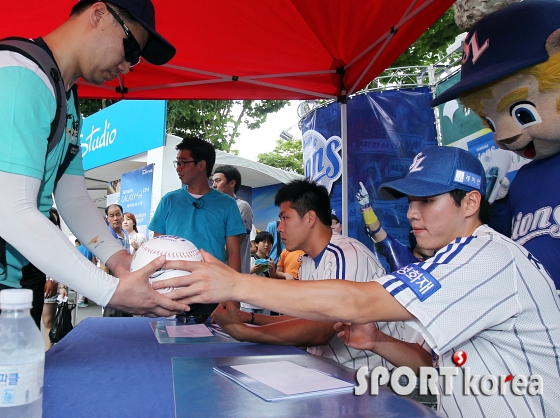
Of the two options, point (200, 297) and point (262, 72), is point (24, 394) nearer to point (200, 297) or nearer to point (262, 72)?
point (200, 297)

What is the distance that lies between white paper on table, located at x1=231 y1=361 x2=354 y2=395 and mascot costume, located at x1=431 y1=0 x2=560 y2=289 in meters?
0.96

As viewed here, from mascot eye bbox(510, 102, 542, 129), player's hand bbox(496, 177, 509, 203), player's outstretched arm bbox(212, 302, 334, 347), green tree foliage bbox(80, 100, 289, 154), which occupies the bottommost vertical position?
player's outstretched arm bbox(212, 302, 334, 347)

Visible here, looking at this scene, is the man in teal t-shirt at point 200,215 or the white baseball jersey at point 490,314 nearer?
the white baseball jersey at point 490,314

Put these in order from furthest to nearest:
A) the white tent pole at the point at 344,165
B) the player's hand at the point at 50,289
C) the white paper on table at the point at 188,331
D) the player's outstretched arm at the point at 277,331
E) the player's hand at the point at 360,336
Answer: the player's hand at the point at 50,289, the white tent pole at the point at 344,165, the white paper on table at the point at 188,331, the player's outstretched arm at the point at 277,331, the player's hand at the point at 360,336

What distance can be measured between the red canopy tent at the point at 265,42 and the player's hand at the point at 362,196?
1.25ft

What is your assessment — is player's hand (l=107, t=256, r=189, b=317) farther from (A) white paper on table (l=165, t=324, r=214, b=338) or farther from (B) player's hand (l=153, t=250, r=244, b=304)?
(A) white paper on table (l=165, t=324, r=214, b=338)

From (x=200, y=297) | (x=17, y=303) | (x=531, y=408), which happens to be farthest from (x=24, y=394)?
(x=531, y=408)

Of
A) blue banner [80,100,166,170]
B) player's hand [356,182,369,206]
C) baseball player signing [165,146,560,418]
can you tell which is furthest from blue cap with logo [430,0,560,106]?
blue banner [80,100,166,170]

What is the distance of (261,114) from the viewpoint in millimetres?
14711

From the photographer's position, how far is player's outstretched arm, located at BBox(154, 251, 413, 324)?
130 centimetres

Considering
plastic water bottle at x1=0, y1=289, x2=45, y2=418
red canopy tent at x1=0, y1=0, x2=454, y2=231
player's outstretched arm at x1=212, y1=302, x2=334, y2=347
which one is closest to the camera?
plastic water bottle at x1=0, y1=289, x2=45, y2=418

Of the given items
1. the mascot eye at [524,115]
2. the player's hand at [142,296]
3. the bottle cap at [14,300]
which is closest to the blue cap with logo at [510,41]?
the mascot eye at [524,115]

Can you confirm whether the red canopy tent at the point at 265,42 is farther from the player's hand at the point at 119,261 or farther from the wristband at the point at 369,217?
the player's hand at the point at 119,261

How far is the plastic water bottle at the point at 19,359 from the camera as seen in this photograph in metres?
0.89
